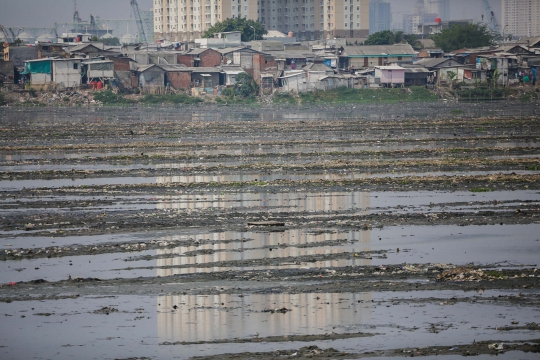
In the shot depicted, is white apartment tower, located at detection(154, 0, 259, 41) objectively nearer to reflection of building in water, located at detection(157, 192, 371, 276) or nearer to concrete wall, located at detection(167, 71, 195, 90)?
concrete wall, located at detection(167, 71, 195, 90)

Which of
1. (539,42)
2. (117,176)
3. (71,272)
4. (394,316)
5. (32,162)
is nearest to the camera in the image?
(394,316)

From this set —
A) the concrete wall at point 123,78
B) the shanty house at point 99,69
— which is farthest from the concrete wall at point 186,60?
the shanty house at point 99,69

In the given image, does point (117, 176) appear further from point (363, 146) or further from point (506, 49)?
point (506, 49)

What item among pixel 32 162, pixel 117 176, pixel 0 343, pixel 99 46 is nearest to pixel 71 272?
pixel 0 343

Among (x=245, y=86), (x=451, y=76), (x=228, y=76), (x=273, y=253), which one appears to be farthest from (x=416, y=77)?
(x=273, y=253)

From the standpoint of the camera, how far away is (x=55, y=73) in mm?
79812

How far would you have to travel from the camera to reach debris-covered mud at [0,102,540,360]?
11.9m

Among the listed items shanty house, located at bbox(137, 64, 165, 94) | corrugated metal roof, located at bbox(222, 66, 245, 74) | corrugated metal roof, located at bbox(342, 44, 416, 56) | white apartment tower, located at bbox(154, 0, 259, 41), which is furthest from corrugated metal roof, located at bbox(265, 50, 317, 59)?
A: white apartment tower, located at bbox(154, 0, 259, 41)

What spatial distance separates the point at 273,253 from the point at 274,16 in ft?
→ 487

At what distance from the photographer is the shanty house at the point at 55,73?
7956 cm

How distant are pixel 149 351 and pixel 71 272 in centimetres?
448

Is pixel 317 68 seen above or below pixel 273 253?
above

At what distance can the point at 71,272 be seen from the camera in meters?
15.5

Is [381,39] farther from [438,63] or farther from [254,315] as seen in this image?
[254,315]
